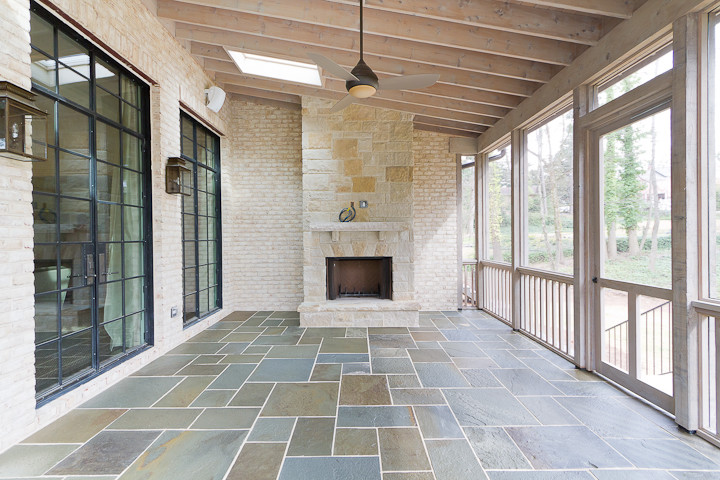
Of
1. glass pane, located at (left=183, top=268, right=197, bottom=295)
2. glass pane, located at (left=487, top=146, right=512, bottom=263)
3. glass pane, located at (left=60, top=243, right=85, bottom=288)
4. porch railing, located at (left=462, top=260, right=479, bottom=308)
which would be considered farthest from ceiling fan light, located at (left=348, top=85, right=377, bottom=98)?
porch railing, located at (left=462, top=260, right=479, bottom=308)

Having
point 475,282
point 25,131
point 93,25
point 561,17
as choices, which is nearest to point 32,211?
point 25,131

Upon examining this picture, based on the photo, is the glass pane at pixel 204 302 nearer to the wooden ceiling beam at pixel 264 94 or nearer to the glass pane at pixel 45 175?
the glass pane at pixel 45 175

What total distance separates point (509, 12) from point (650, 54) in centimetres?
114

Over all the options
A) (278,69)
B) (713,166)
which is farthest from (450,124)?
(713,166)

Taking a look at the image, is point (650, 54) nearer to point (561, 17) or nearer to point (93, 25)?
A: point (561, 17)

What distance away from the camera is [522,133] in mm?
4293

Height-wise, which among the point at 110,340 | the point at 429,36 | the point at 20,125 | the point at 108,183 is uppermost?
the point at 429,36

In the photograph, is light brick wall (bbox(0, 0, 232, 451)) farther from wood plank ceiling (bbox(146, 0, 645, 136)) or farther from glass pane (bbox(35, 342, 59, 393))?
wood plank ceiling (bbox(146, 0, 645, 136))

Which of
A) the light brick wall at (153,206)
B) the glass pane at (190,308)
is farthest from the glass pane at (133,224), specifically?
the glass pane at (190,308)

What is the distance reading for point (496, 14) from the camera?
9.40 feet

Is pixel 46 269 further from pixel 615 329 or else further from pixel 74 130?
pixel 615 329

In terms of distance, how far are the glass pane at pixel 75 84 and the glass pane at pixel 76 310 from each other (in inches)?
61.0

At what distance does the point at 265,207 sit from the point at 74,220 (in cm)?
307

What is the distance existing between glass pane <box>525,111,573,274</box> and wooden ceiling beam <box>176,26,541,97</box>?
586mm
